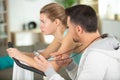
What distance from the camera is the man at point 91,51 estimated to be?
114 cm

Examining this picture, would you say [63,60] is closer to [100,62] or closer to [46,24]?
[46,24]

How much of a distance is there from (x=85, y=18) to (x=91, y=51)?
20 centimetres

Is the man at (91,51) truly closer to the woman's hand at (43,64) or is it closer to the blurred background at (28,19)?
the woman's hand at (43,64)

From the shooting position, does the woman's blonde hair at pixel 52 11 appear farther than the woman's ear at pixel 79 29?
Yes

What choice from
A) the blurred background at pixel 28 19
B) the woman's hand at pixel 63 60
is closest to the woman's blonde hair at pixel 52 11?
the woman's hand at pixel 63 60

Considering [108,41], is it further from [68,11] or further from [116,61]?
[68,11]

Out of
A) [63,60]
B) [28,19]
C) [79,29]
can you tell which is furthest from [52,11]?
[28,19]

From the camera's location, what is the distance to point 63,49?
1.66 m

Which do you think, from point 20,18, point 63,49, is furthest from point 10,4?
point 63,49

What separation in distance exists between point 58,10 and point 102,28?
337 centimetres

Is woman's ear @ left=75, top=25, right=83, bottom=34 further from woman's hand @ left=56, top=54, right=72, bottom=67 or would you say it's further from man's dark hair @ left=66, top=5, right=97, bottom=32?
woman's hand @ left=56, top=54, right=72, bottom=67

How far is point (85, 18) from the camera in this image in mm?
1251

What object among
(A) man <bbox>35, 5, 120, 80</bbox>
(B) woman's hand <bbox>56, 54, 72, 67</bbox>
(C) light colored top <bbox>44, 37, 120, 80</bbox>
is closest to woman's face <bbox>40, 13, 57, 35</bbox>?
(B) woman's hand <bbox>56, 54, 72, 67</bbox>

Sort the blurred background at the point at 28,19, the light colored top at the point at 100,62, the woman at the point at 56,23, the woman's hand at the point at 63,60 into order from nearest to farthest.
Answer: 1. the light colored top at the point at 100,62
2. the woman's hand at the point at 63,60
3. the woman at the point at 56,23
4. the blurred background at the point at 28,19
